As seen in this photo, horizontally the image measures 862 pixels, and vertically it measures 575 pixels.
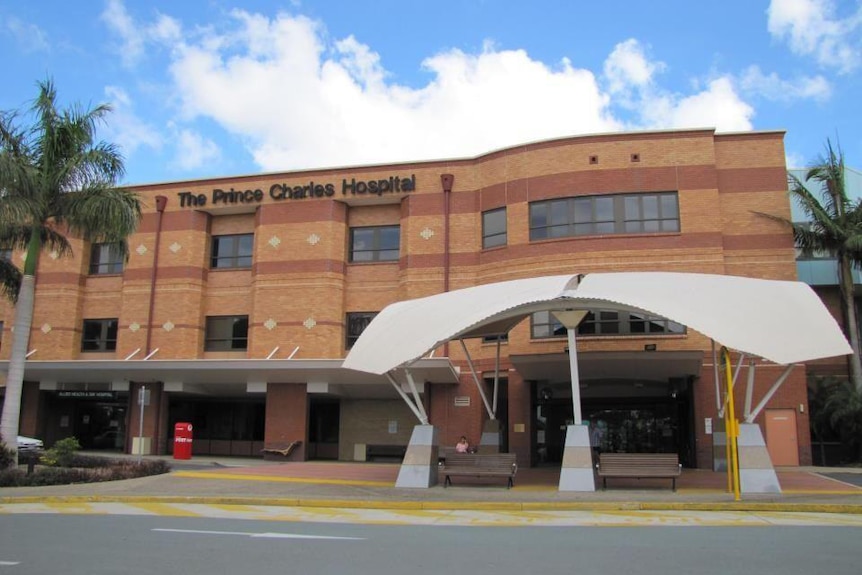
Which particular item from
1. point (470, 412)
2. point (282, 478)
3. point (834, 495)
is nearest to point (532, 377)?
point (470, 412)

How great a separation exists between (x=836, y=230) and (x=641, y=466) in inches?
538

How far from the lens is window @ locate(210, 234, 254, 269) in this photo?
31.5 metres

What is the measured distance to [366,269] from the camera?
2977 centimetres

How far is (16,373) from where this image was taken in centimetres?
2009

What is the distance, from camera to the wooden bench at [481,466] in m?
17.0

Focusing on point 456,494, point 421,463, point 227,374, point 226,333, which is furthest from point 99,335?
point 456,494

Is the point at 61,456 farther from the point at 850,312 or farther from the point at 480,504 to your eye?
the point at 850,312

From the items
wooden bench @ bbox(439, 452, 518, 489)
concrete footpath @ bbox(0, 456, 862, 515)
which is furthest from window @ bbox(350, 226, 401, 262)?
wooden bench @ bbox(439, 452, 518, 489)

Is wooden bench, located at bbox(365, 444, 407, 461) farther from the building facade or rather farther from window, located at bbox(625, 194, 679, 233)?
window, located at bbox(625, 194, 679, 233)

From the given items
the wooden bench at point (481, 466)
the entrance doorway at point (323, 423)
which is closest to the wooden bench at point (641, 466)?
the wooden bench at point (481, 466)

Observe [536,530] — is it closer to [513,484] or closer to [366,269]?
[513,484]

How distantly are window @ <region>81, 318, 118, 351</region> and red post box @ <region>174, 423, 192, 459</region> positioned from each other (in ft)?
21.4

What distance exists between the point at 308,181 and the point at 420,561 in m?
23.7

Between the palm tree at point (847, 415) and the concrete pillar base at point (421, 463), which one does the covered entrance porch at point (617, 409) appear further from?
the concrete pillar base at point (421, 463)
